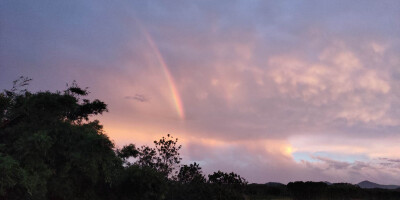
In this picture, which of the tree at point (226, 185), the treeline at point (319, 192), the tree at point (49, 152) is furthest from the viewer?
the treeline at point (319, 192)

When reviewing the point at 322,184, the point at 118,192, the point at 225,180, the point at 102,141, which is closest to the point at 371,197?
the point at 322,184

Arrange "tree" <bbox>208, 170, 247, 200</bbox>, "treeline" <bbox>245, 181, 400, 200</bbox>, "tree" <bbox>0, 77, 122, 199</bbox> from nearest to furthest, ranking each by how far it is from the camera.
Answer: "tree" <bbox>0, 77, 122, 199</bbox> < "tree" <bbox>208, 170, 247, 200</bbox> < "treeline" <bbox>245, 181, 400, 200</bbox>

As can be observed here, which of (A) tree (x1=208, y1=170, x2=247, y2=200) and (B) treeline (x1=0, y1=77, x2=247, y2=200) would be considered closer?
(B) treeline (x1=0, y1=77, x2=247, y2=200)

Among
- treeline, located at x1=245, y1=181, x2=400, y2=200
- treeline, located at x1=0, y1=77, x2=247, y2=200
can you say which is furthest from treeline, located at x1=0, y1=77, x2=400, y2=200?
treeline, located at x1=245, y1=181, x2=400, y2=200

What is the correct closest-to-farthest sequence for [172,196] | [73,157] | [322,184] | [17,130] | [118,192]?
[73,157]
[17,130]
[118,192]
[172,196]
[322,184]

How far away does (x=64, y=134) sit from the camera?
85.5 ft

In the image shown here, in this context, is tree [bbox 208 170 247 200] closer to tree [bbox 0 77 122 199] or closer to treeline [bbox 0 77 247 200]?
treeline [bbox 0 77 247 200]

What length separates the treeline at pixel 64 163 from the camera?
23578mm

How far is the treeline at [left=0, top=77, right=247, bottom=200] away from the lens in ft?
77.4

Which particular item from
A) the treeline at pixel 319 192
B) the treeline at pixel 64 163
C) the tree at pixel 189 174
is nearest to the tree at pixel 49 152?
the treeline at pixel 64 163

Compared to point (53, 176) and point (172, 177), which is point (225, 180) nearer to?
point (172, 177)

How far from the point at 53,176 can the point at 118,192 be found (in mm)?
5769

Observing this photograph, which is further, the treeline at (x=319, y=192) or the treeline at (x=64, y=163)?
the treeline at (x=319, y=192)

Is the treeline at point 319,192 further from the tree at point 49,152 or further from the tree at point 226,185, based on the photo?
the tree at point 49,152
